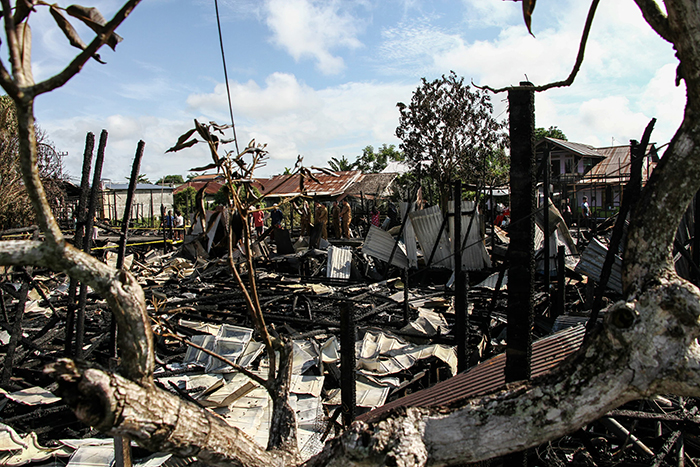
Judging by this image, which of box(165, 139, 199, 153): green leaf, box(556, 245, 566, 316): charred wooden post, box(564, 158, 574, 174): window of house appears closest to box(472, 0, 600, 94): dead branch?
box(165, 139, 199, 153): green leaf

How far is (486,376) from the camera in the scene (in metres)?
3.09

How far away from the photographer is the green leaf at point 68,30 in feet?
4.64

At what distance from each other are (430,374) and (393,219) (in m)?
15.3

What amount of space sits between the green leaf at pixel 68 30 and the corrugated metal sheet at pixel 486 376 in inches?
93.5

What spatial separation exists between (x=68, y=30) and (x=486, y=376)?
119 inches

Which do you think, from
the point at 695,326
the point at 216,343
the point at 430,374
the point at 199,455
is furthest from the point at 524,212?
the point at 216,343

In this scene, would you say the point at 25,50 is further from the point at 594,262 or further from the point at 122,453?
the point at 594,262

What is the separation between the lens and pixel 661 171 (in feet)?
5.53

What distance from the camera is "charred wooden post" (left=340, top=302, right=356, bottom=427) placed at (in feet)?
11.0

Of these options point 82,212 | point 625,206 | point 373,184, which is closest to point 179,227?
point 373,184

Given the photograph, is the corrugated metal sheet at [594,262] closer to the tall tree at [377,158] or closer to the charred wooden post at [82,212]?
the charred wooden post at [82,212]

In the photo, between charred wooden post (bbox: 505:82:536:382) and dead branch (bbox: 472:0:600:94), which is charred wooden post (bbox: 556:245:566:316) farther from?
dead branch (bbox: 472:0:600:94)

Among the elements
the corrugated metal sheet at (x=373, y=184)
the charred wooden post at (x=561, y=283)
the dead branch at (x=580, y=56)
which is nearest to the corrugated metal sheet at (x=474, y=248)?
the charred wooden post at (x=561, y=283)

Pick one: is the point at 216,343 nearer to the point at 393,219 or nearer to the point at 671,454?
the point at 671,454
